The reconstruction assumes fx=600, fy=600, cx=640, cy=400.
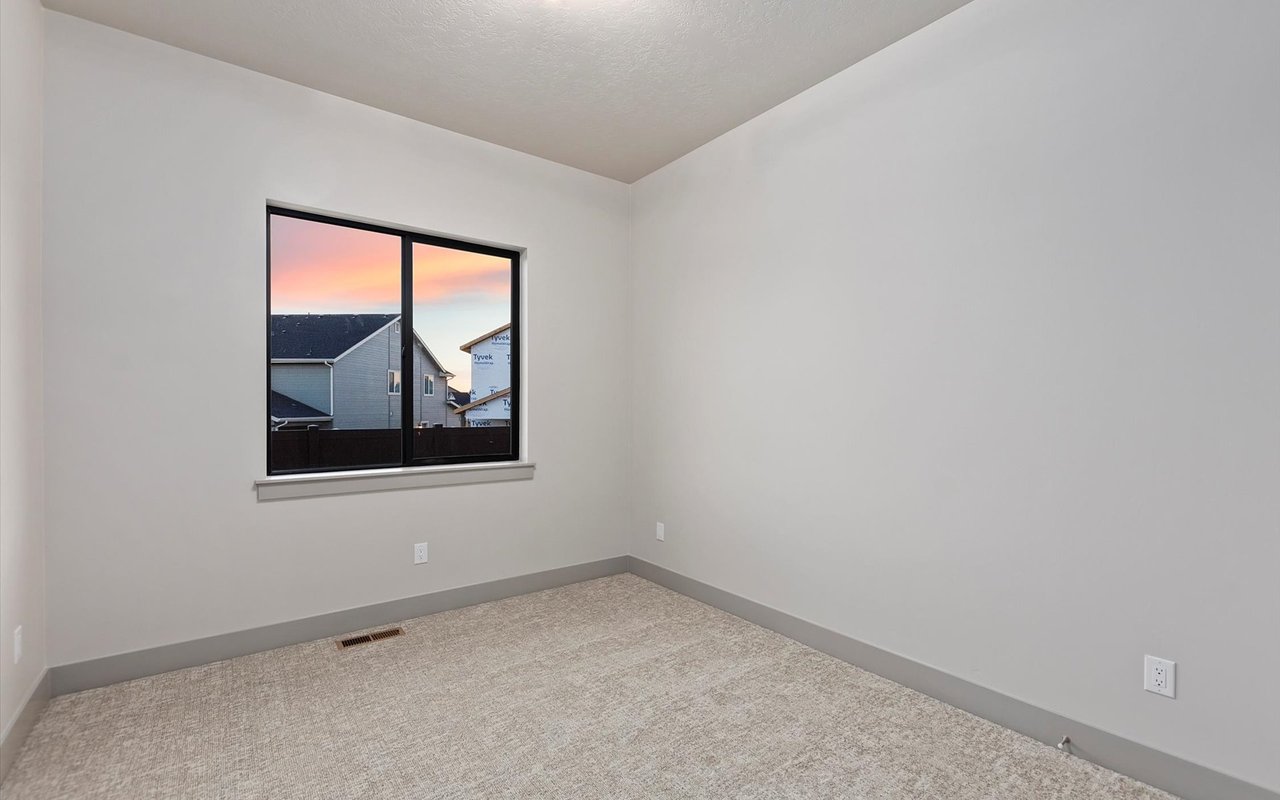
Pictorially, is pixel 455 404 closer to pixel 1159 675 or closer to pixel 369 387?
pixel 369 387

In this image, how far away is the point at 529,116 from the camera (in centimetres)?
323

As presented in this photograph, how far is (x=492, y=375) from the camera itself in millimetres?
3916

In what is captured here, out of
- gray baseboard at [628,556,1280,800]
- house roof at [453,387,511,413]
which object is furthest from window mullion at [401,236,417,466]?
gray baseboard at [628,556,1280,800]

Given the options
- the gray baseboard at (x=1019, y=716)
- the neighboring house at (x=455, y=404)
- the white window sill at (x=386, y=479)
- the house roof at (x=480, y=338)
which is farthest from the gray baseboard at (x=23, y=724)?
the gray baseboard at (x=1019, y=716)

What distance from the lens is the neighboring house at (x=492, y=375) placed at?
12.8 feet

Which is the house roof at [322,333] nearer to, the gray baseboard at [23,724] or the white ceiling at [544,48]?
the white ceiling at [544,48]

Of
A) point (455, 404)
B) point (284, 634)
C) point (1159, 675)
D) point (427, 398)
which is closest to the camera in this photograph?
point (1159, 675)

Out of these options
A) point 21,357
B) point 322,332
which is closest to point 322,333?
point 322,332

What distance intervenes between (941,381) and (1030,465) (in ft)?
1.47

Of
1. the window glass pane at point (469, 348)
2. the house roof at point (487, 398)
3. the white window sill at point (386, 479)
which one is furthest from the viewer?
the house roof at point (487, 398)

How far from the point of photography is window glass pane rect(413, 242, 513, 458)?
3.67 metres

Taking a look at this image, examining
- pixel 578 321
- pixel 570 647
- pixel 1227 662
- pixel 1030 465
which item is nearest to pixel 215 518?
pixel 570 647

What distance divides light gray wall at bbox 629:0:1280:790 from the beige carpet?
1.17ft

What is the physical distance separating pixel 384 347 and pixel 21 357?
1522 mm
